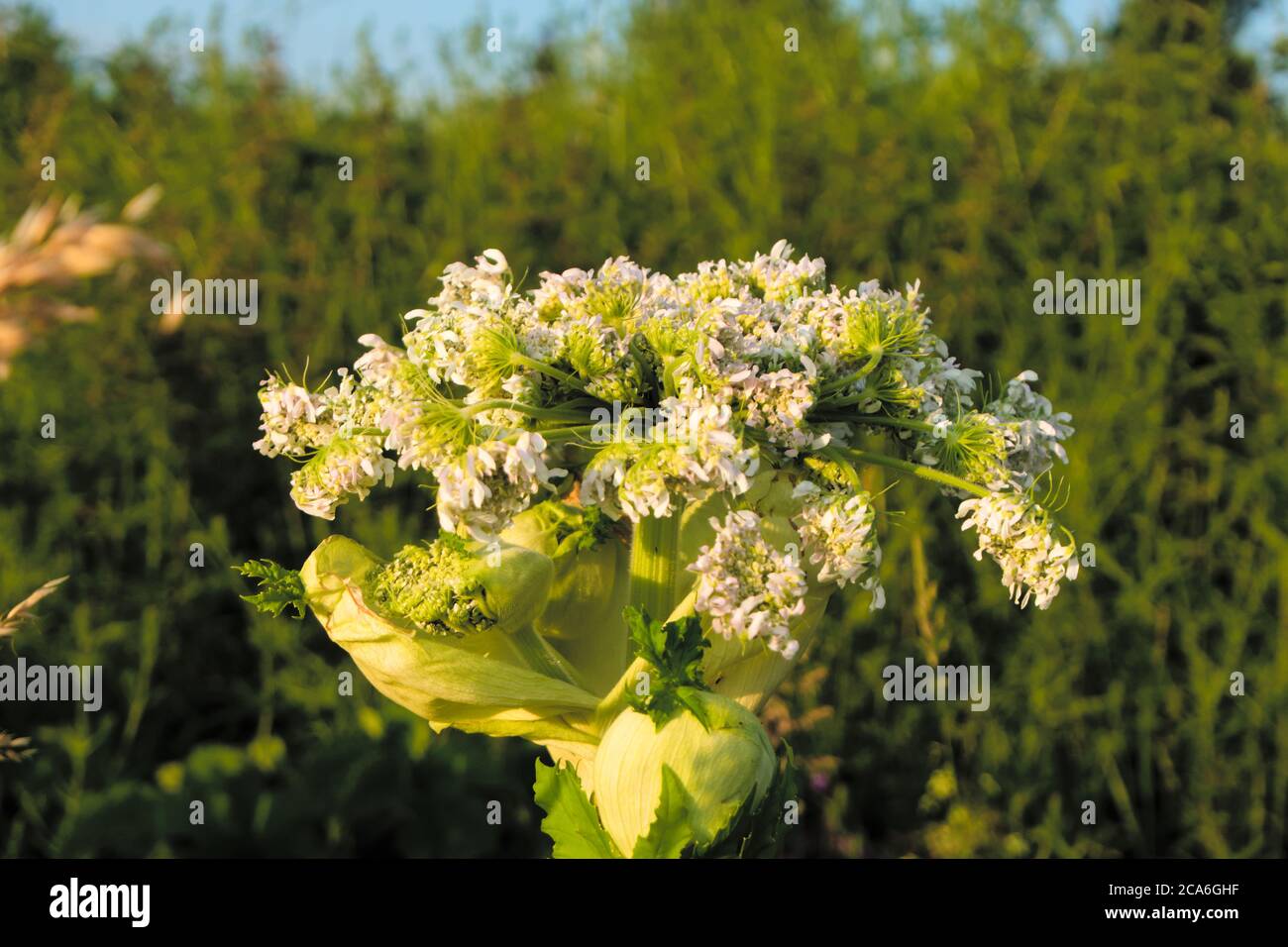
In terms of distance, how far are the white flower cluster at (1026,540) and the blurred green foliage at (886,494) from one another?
186cm

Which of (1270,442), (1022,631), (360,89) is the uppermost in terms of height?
(360,89)

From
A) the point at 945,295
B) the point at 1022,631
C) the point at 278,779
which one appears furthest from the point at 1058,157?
the point at 278,779

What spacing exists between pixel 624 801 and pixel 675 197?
2748 mm

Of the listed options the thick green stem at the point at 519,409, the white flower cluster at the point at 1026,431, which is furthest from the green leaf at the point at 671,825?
the white flower cluster at the point at 1026,431

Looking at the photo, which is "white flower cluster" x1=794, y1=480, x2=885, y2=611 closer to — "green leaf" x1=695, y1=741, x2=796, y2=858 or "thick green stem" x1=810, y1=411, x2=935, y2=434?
"thick green stem" x1=810, y1=411, x2=935, y2=434

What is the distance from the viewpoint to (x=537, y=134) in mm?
4250

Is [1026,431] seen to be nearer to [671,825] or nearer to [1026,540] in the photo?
[1026,540]

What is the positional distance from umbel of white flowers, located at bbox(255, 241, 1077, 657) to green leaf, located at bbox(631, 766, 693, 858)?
199 millimetres

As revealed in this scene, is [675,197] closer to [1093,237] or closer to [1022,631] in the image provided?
[1093,237]

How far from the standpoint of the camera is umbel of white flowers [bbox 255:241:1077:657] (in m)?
1.48

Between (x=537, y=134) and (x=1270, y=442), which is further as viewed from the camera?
(x=537, y=134)

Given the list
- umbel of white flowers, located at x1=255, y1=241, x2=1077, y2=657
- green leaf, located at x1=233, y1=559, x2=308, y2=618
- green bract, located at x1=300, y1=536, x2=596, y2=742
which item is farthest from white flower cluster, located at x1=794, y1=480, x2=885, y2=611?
green leaf, located at x1=233, y1=559, x2=308, y2=618
